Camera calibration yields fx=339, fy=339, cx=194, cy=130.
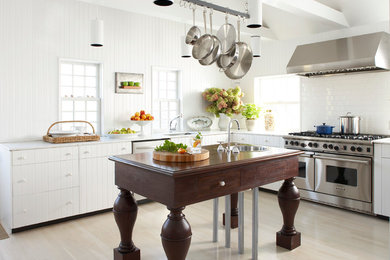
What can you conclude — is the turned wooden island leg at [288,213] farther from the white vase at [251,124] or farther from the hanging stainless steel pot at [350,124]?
the white vase at [251,124]

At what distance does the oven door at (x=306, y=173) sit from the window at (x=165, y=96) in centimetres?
254

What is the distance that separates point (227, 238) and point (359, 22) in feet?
13.2

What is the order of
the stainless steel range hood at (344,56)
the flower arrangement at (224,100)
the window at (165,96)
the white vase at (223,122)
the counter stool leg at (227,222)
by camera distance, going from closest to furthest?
the counter stool leg at (227,222)
the stainless steel range hood at (344,56)
the window at (165,96)
the flower arrangement at (224,100)
the white vase at (223,122)

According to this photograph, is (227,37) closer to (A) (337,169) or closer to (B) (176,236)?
(B) (176,236)

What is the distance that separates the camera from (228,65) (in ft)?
11.3

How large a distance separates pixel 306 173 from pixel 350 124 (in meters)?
1.02

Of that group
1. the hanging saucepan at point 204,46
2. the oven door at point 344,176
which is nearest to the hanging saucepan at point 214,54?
the hanging saucepan at point 204,46

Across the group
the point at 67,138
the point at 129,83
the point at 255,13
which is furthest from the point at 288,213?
the point at 129,83

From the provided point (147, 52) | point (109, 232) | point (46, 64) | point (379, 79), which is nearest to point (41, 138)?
point (46, 64)

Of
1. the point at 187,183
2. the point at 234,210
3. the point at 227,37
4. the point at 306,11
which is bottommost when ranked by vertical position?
the point at 234,210

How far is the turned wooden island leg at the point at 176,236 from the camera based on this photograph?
104 inches

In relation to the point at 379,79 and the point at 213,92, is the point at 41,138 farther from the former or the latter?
the point at 379,79

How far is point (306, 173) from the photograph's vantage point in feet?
17.4

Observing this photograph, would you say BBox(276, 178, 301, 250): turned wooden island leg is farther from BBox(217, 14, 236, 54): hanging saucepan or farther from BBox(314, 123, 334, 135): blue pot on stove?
BBox(314, 123, 334, 135): blue pot on stove
